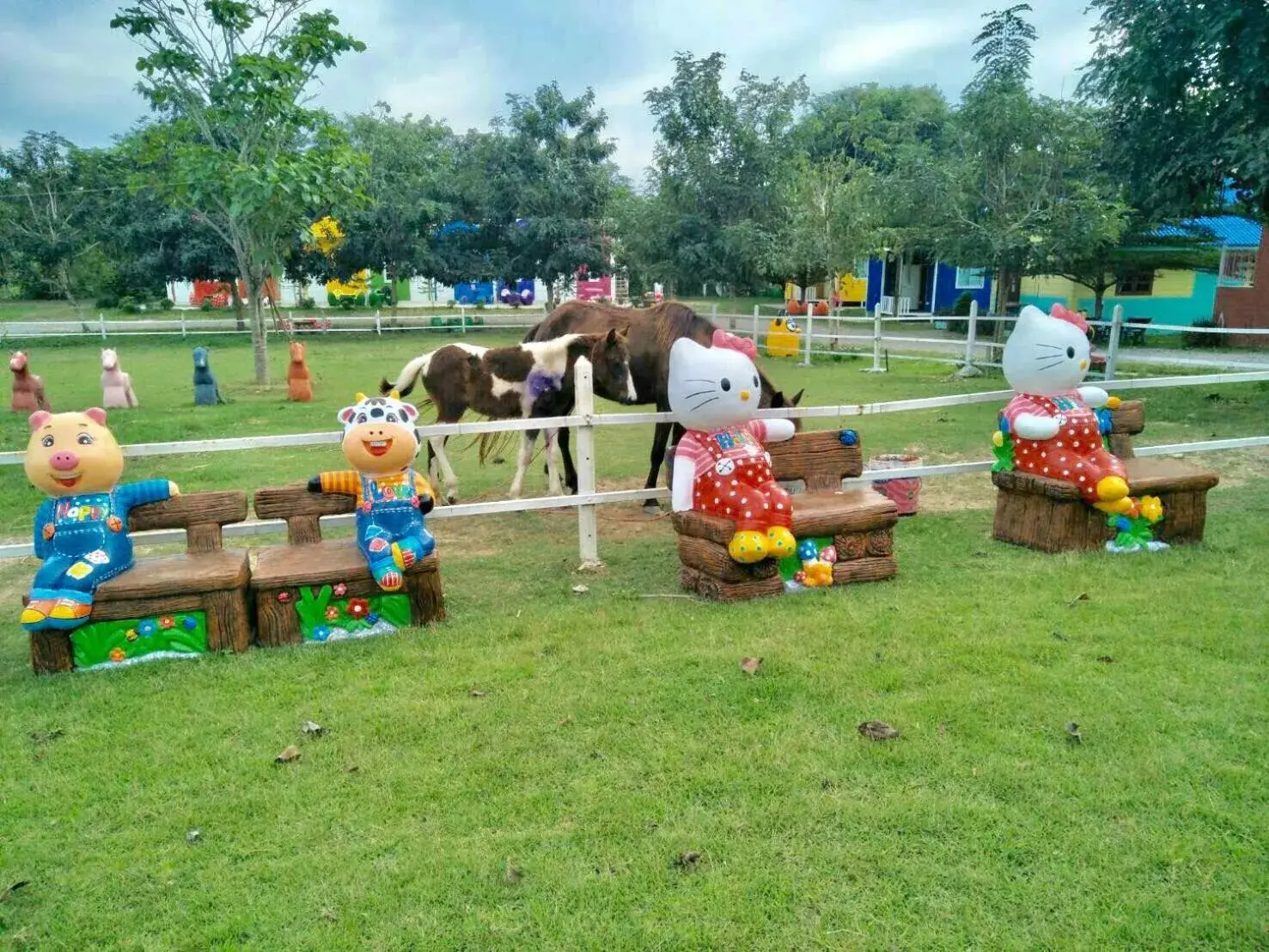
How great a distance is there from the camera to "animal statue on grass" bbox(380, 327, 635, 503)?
23.5 feet

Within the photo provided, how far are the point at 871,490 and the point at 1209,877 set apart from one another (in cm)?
323

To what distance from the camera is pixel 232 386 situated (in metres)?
16.9

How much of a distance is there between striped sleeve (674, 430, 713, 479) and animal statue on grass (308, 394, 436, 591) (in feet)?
4.82

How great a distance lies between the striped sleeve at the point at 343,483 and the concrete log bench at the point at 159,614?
563 mm

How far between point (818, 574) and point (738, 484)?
0.75 metres

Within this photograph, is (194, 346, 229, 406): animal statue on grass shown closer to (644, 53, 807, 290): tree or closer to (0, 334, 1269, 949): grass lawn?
(0, 334, 1269, 949): grass lawn

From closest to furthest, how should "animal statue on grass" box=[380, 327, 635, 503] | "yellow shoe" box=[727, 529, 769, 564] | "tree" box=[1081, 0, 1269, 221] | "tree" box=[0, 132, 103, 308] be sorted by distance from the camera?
"yellow shoe" box=[727, 529, 769, 564] < "animal statue on grass" box=[380, 327, 635, 503] < "tree" box=[1081, 0, 1269, 221] < "tree" box=[0, 132, 103, 308]

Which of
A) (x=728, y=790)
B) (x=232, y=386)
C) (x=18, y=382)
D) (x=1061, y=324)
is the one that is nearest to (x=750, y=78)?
(x=232, y=386)

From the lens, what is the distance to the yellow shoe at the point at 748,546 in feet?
16.0

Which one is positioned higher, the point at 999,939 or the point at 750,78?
the point at 750,78

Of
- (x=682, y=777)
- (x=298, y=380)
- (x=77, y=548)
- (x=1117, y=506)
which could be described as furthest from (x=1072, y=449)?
(x=298, y=380)

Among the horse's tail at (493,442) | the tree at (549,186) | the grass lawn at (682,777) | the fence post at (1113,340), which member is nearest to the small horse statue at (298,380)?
the horse's tail at (493,442)

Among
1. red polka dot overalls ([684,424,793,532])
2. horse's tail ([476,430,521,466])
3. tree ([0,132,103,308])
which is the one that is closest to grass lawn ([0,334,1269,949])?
red polka dot overalls ([684,424,793,532])

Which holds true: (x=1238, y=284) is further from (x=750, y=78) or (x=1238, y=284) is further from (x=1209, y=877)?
(x=1209, y=877)
